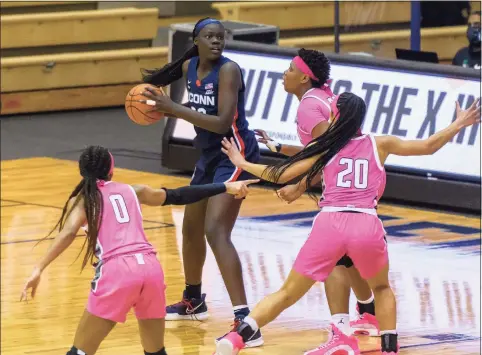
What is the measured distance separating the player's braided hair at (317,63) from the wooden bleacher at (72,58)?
10314mm

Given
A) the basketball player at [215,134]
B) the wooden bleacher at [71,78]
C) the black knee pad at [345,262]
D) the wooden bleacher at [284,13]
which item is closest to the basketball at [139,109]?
the basketball player at [215,134]

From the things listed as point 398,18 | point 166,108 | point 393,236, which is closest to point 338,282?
point 166,108

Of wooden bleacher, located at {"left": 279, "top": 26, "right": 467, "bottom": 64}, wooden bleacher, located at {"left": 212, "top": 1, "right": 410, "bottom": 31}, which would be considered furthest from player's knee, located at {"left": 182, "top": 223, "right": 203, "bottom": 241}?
wooden bleacher, located at {"left": 212, "top": 1, "right": 410, "bottom": 31}

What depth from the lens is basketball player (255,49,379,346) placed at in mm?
7879

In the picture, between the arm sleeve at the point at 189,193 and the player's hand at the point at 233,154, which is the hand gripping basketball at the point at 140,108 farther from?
the arm sleeve at the point at 189,193

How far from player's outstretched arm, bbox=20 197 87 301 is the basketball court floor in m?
1.63

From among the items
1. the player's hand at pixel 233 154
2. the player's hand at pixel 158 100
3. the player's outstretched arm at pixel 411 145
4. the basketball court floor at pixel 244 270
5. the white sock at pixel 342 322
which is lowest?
the basketball court floor at pixel 244 270

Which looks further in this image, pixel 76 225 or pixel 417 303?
pixel 417 303

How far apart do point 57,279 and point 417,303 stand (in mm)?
2595

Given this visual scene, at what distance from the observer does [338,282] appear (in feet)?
26.0

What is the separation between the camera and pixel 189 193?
23.1ft

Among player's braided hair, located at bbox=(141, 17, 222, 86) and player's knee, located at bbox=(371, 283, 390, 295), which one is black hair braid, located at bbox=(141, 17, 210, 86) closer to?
player's braided hair, located at bbox=(141, 17, 222, 86)

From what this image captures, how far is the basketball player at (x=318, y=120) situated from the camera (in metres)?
7.88

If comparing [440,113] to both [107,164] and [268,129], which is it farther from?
[107,164]
